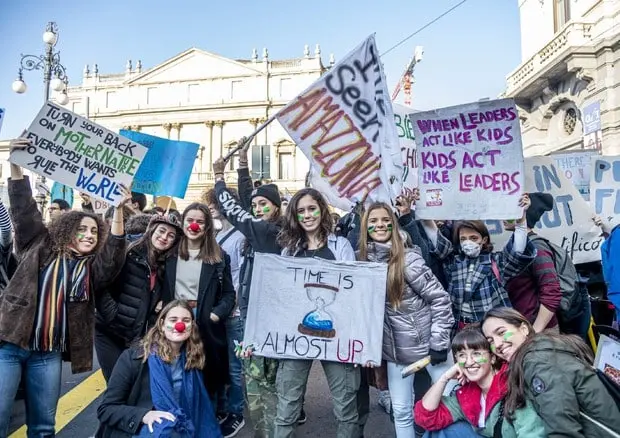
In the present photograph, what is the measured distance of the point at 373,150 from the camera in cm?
378

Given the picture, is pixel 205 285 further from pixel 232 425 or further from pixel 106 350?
pixel 232 425

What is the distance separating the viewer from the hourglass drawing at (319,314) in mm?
2906

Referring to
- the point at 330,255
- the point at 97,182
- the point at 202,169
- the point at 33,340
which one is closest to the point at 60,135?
the point at 97,182

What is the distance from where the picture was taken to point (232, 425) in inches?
139

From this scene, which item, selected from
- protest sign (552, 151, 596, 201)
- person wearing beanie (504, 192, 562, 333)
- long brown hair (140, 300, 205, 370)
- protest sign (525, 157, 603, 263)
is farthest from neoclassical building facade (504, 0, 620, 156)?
long brown hair (140, 300, 205, 370)

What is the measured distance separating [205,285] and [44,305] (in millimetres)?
1016

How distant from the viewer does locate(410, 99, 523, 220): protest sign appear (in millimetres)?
3309

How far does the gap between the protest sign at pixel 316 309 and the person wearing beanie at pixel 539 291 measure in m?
1.13

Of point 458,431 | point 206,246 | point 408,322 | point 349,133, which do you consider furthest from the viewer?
point 349,133

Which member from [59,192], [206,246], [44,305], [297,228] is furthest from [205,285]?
[59,192]

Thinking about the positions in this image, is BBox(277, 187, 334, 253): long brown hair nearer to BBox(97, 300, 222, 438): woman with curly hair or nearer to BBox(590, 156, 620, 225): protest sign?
BBox(97, 300, 222, 438): woman with curly hair

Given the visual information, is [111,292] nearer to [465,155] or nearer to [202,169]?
[465,155]

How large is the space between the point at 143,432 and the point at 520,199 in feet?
9.26

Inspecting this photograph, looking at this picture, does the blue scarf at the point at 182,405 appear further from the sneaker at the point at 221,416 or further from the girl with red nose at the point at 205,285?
the sneaker at the point at 221,416
